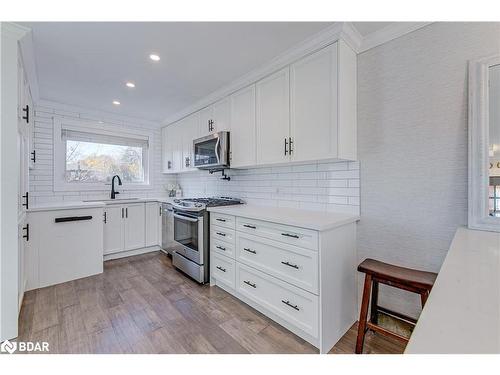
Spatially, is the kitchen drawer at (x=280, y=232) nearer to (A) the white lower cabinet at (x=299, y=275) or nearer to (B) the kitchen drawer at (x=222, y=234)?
(A) the white lower cabinet at (x=299, y=275)

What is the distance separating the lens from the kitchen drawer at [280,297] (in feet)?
5.45

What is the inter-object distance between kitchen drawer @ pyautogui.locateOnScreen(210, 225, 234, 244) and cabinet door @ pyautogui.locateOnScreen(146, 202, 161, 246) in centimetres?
180

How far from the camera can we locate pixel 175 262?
3125mm

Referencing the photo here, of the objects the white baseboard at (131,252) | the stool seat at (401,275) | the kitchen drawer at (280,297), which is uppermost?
the stool seat at (401,275)

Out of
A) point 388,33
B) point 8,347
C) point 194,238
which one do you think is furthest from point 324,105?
point 8,347

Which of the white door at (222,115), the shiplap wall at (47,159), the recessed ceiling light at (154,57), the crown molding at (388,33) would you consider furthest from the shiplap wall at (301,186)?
the shiplap wall at (47,159)

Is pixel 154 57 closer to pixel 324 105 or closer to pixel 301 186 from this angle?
pixel 324 105

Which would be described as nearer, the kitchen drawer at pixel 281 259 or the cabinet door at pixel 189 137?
the kitchen drawer at pixel 281 259

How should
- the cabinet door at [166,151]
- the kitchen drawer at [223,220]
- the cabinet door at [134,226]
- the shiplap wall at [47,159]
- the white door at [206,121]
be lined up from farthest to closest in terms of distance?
the cabinet door at [166,151], the cabinet door at [134,226], the shiplap wall at [47,159], the white door at [206,121], the kitchen drawer at [223,220]

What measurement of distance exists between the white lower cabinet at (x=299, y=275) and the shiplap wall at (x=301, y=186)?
32cm

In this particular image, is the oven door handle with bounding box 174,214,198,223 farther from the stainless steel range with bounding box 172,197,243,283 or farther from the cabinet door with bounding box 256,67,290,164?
the cabinet door with bounding box 256,67,290,164

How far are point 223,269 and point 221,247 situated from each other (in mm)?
234

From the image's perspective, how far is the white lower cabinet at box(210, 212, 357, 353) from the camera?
5.33 feet

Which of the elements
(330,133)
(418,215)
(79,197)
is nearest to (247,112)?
(330,133)
